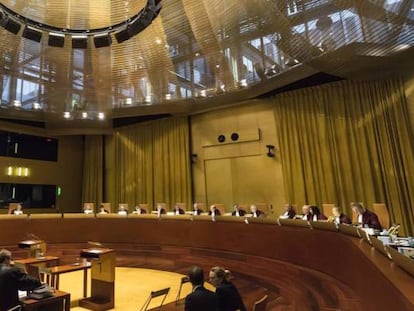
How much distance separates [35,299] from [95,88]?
6866mm

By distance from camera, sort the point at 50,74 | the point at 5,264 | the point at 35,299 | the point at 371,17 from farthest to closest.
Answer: the point at 50,74 → the point at 371,17 → the point at 5,264 → the point at 35,299

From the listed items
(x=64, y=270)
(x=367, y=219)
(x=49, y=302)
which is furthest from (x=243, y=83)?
(x=49, y=302)

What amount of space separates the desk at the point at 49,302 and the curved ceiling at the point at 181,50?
4725 mm

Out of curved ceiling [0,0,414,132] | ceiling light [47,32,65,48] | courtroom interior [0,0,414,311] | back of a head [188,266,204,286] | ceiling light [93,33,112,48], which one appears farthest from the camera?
ceiling light [93,33,112,48]

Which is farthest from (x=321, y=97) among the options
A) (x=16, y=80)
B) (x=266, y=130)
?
(x=16, y=80)

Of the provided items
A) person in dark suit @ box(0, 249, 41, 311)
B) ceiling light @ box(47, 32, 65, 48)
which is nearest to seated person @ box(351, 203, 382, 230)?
person in dark suit @ box(0, 249, 41, 311)

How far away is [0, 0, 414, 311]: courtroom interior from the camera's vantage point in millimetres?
3979

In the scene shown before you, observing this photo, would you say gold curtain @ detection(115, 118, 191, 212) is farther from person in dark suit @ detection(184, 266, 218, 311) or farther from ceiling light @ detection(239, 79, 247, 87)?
person in dark suit @ detection(184, 266, 218, 311)

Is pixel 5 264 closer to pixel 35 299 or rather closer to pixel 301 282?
pixel 35 299

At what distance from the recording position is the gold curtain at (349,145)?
672 cm

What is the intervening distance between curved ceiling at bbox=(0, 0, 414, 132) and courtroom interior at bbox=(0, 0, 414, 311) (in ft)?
0.11

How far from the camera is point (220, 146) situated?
33.7 feet

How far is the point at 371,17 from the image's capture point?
13.3 ft

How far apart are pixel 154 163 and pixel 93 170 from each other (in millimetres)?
3305
